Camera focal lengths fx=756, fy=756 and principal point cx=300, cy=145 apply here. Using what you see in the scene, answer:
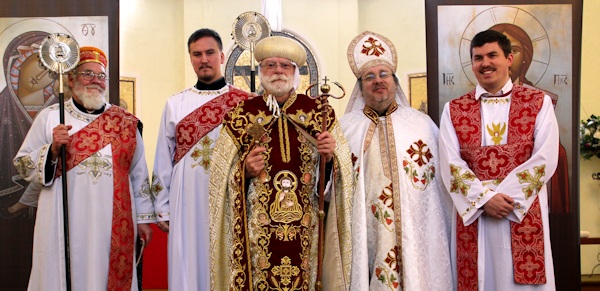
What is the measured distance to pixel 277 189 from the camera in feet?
14.7

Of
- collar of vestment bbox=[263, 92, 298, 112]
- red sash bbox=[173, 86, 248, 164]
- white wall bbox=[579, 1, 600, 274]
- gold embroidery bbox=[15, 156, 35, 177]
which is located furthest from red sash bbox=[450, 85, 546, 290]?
white wall bbox=[579, 1, 600, 274]

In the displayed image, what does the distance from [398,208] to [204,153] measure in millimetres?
1385

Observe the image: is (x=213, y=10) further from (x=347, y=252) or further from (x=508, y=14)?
(x=347, y=252)

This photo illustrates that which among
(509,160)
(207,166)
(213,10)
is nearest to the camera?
(509,160)

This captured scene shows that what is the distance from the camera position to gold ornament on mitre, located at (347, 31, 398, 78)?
204 inches

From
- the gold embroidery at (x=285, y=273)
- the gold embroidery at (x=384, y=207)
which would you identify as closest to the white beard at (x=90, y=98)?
the gold embroidery at (x=285, y=273)

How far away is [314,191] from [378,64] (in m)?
1.10

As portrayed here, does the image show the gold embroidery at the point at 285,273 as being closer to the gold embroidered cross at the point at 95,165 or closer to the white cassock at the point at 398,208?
the white cassock at the point at 398,208

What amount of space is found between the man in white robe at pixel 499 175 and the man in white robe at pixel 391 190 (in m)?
0.13

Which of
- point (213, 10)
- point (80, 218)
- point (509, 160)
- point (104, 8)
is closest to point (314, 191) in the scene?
point (509, 160)

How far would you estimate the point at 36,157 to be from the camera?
5059mm

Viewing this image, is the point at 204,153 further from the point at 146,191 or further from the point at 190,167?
the point at 146,191

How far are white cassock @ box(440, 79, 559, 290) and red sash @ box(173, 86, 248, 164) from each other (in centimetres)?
156

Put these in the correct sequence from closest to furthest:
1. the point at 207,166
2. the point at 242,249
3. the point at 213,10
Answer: the point at 242,249
the point at 207,166
the point at 213,10
